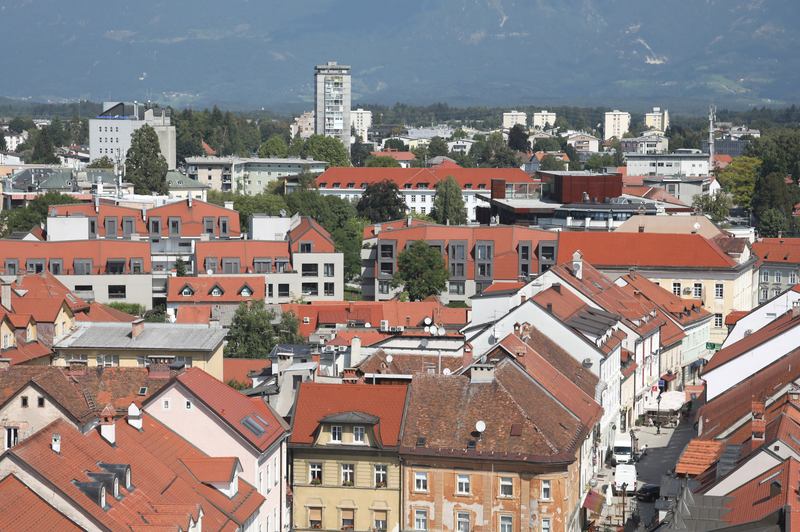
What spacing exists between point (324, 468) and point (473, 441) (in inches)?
195

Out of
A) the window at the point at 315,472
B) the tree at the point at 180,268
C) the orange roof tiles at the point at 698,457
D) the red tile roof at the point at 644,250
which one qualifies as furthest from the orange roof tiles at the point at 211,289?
the orange roof tiles at the point at 698,457

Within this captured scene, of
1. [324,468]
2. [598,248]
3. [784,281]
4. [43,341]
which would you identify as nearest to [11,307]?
[43,341]

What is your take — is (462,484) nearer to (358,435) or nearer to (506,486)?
(506,486)

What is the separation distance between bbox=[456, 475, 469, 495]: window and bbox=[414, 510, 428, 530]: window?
131 centimetres

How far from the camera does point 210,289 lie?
77.2 metres

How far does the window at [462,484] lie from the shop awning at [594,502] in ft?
20.3

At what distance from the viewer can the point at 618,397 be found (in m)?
53.8

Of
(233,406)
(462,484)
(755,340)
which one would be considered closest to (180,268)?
(755,340)

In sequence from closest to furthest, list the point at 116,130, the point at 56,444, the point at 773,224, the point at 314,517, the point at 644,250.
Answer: the point at 56,444 < the point at 314,517 < the point at 644,250 < the point at 773,224 < the point at 116,130

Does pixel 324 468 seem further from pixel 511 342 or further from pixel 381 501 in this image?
pixel 511 342

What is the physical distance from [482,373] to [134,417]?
12412 mm

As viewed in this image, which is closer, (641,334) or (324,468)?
(324,468)

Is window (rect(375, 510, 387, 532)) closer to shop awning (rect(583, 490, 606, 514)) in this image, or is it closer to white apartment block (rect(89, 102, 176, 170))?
shop awning (rect(583, 490, 606, 514))

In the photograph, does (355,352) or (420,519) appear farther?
(355,352)
